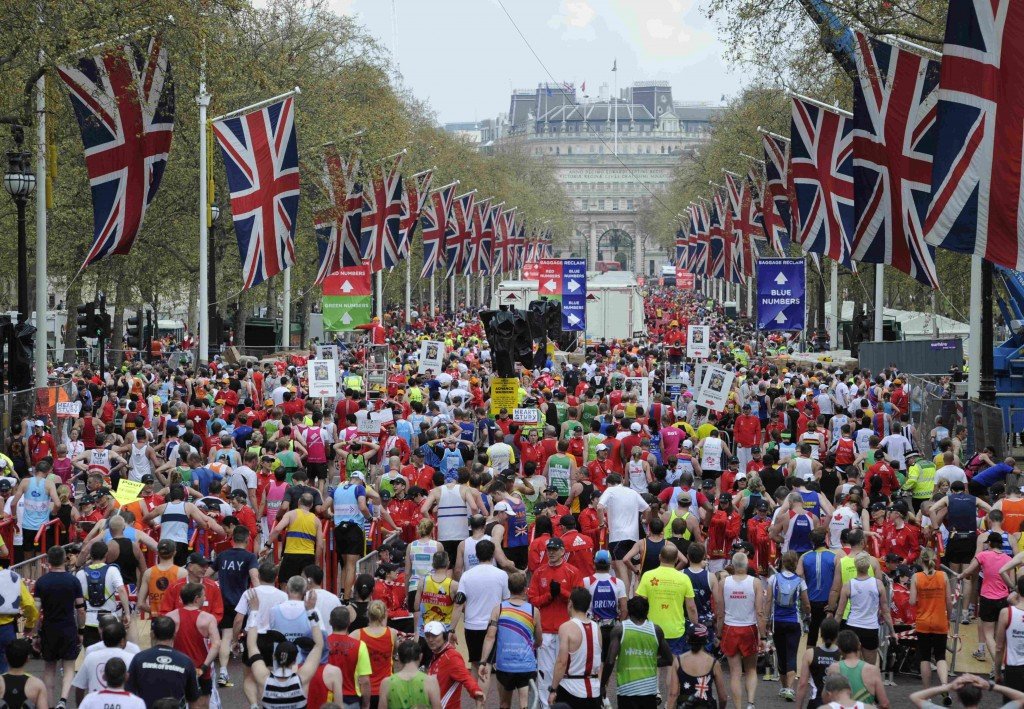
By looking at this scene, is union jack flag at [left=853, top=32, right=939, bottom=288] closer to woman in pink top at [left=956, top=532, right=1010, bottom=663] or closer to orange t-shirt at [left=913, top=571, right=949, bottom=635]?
woman in pink top at [left=956, top=532, right=1010, bottom=663]

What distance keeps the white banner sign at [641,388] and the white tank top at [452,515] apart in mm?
9850

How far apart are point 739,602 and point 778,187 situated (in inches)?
1080

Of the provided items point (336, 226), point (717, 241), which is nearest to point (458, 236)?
point (717, 241)

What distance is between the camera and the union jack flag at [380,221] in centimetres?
4184

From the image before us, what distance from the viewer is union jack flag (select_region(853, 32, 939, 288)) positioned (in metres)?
19.9

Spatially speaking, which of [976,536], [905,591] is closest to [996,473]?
[976,536]

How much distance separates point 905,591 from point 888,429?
9.75 m

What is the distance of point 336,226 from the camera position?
38.1m

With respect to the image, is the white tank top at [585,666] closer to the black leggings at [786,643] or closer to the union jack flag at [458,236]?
the black leggings at [786,643]

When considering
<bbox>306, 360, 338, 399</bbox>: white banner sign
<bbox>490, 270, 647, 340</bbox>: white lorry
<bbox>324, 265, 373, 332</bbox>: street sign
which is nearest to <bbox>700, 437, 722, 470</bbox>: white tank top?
<bbox>306, 360, 338, 399</bbox>: white banner sign

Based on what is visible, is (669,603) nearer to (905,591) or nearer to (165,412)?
(905,591)

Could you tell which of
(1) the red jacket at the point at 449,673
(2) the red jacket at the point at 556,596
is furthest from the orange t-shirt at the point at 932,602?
(1) the red jacket at the point at 449,673

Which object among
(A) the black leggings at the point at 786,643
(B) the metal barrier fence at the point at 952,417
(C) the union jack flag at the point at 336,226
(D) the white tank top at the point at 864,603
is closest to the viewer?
(D) the white tank top at the point at 864,603

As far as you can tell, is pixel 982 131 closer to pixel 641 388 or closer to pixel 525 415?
pixel 525 415
